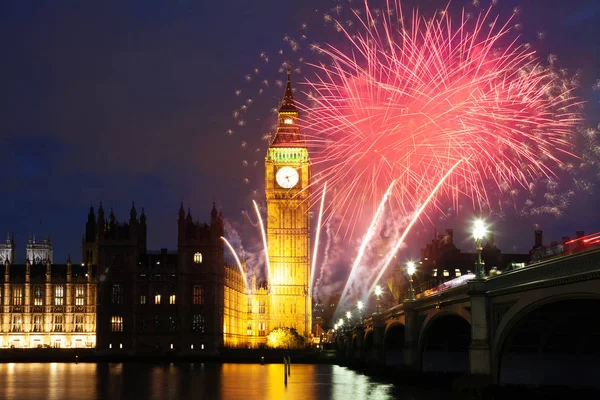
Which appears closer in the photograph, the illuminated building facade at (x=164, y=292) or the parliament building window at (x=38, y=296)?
the illuminated building facade at (x=164, y=292)

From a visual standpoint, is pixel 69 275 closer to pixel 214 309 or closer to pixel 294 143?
pixel 214 309

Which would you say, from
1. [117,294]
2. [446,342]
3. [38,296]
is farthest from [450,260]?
[38,296]

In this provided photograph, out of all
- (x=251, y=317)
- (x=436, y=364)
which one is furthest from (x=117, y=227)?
(x=436, y=364)

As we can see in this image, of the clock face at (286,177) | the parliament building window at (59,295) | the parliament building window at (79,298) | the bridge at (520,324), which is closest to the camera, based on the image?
the bridge at (520,324)

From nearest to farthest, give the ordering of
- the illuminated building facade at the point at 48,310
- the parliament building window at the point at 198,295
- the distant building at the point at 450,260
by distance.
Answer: the distant building at the point at 450,260 < the parliament building window at the point at 198,295 < the illuminated building facade at the point at 48,310

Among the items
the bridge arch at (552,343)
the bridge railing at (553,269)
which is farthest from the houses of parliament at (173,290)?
the bridge railing at (553,269)

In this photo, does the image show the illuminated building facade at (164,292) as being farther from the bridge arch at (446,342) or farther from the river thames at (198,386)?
the bridge arch at (446,342)

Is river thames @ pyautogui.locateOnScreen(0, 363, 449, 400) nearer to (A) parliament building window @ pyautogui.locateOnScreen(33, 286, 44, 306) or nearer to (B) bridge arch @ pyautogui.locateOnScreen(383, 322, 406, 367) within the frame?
(B) bridge arch @ pyautogui.locateOnScreen(383, 322, 406, 367)

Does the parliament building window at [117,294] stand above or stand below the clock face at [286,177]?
below
